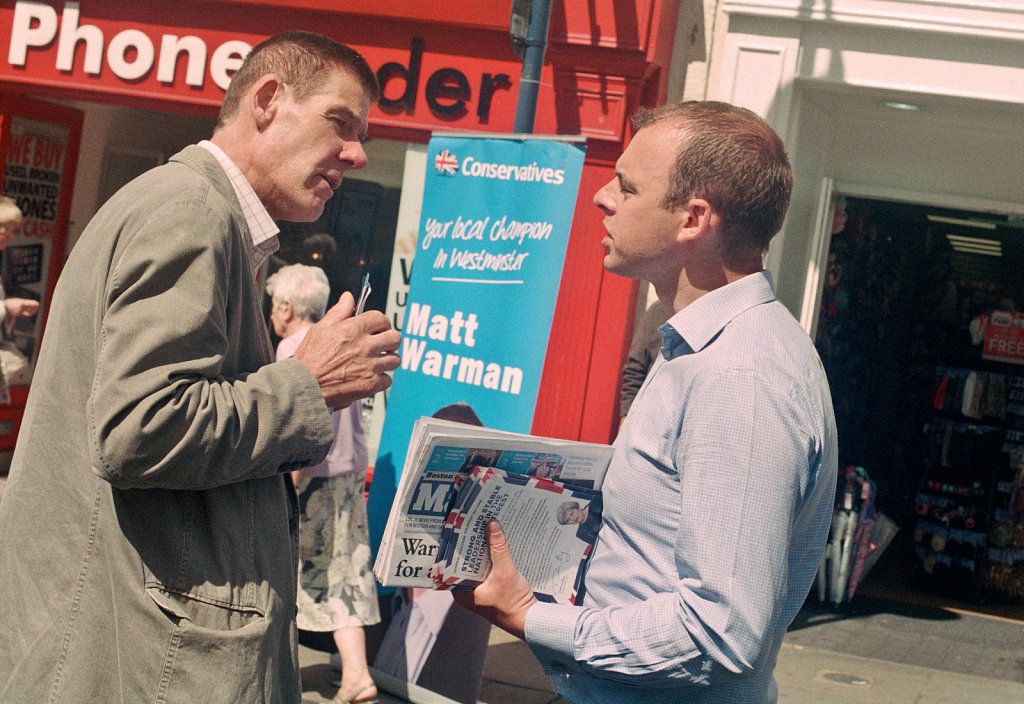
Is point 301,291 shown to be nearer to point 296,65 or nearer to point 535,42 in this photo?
point 535,42

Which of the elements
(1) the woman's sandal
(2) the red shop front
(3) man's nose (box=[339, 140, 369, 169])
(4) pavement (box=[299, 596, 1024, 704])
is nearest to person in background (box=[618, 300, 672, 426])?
(2) the red shop front

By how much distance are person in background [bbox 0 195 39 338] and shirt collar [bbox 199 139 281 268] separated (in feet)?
14.6

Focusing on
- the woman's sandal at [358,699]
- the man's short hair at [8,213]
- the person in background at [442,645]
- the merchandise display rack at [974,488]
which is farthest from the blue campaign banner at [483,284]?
the merchandise display rack at [974,488]

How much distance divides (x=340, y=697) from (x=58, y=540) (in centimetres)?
322

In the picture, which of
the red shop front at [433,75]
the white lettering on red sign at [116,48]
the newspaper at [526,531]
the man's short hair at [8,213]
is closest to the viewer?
the newspaper at [526,531]

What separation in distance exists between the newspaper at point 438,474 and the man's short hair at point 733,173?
439 mm

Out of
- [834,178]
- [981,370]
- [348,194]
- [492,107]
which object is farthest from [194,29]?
[981,370]

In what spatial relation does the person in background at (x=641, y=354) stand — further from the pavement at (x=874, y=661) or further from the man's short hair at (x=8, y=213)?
the man's short hair at (x=8, y=213)

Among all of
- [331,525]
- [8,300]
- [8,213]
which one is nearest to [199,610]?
[331,525]

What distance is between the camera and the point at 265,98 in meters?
2.15

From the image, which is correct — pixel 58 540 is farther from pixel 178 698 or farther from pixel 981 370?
pixel 981 370

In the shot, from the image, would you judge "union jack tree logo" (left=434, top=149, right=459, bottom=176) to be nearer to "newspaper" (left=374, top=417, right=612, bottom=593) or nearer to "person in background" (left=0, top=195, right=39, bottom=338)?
"person in background" (left=0, top=195, right=39, bottom=338)

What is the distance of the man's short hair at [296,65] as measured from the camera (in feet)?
7.06

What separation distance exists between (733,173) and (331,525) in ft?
11.7
